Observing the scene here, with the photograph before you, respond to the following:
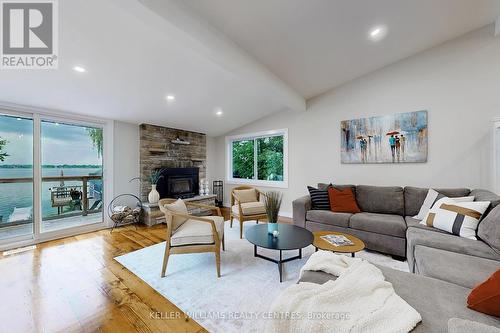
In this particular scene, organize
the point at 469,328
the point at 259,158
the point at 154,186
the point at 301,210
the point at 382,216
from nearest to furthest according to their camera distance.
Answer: the point at 469,328, the point at 382,216, the point at 301,210, the point at 154,186, the point at 259,158

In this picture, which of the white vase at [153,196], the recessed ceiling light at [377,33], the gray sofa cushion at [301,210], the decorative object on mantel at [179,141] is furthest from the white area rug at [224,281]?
the recessed ceiling light at [377,33]

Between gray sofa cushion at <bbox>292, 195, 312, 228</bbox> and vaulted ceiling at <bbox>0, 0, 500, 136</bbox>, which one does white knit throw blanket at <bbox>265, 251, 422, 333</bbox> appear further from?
vaulted ceiling at <bbox>0, 0, 500, 136</bbox>

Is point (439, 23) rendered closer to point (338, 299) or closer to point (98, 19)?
point (338, 299)

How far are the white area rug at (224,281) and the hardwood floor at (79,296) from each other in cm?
10

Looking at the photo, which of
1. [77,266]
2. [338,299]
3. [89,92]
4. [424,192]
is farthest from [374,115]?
[77,266]

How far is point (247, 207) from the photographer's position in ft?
11.0

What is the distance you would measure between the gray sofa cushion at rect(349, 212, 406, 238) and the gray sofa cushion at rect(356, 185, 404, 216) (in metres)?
0.17

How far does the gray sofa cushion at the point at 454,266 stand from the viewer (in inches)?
51.3

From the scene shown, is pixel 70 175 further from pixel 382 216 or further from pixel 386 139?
pixel 386 139

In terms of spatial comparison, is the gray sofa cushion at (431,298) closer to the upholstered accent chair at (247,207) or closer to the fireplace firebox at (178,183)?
the upholstered accent chair at (247,207)

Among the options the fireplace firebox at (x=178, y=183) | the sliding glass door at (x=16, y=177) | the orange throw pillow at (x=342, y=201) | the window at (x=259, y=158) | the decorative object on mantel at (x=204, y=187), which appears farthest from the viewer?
the decorative object on mantel at (x=204, y=187)

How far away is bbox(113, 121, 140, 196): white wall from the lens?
3883 millimetres

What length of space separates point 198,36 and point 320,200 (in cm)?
278

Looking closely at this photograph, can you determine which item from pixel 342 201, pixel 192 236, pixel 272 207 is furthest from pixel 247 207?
pixel 342 201
